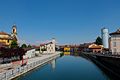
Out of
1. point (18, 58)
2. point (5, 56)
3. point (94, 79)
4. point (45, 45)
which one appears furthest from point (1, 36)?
point (94, 79)

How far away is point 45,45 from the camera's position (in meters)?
144

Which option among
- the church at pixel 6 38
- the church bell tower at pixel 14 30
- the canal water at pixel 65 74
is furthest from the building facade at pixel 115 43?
the church bell tower at pixel 14 30

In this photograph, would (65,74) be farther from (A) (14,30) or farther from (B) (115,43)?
(A) (14,30)

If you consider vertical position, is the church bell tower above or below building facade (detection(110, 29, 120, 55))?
above

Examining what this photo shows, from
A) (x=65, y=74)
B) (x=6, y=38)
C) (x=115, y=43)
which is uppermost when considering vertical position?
(x=6, y=38)

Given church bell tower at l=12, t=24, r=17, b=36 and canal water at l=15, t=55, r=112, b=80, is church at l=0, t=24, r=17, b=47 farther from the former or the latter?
canal water at l=15, t=55, r=112, b=80

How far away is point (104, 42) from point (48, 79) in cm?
9735

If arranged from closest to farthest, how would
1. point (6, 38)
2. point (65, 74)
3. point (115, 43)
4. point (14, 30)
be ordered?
1. point (65, 74)
2. point (115, 43)
3. point (6, 38)
4. point (14, 30)

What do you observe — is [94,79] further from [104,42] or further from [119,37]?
[104,42]

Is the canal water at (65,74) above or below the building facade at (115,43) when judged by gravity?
below

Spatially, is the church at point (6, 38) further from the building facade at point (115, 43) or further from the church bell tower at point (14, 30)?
the building facade at point (115, 43)

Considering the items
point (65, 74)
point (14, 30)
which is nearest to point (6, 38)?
point (14, 30)

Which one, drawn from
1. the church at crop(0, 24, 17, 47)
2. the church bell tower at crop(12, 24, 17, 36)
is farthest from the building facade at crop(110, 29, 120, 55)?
the church bell tower at crop(12, 24, 17, 36)

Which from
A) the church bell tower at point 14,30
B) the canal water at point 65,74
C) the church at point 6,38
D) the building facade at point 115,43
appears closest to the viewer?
the canal water at point 65,74
